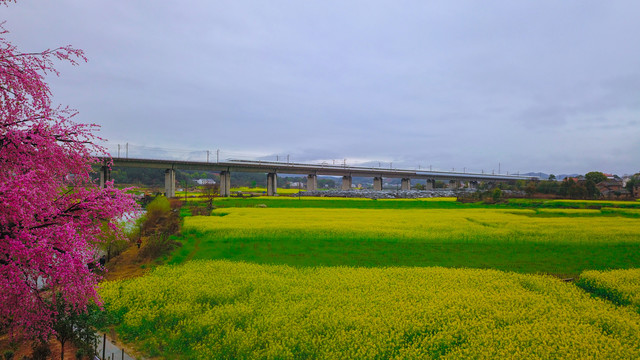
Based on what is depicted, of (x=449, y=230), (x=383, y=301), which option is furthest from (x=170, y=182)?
(x=383, y=301)

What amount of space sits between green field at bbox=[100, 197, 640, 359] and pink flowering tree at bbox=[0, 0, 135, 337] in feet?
17.7

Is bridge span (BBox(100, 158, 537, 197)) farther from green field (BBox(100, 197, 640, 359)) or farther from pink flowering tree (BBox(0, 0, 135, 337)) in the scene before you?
pink flowering tree (BBox(0, 0, 135, 337))

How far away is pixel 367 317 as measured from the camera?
10695 mm

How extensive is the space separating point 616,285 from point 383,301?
10283 mm

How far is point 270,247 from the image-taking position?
22.3 metres

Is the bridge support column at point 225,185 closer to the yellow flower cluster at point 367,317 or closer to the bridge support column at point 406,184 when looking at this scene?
the bridge support column at point 406,184

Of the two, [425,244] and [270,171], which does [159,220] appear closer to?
[425,244]

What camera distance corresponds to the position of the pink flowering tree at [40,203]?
439cm

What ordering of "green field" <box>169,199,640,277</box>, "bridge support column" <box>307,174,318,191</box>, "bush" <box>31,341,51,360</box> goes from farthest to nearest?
"bridge support column" <box>307,174,318,191</box>
"green field" <box>169,199,640,277</box>
"bush" <box>31,341,51,360</box>

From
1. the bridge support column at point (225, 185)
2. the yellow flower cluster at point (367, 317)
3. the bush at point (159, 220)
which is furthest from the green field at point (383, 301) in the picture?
the bridge support column at point (225, 185)

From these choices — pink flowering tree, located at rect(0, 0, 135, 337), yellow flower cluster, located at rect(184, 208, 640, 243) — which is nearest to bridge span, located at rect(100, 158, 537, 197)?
yellow flower cluster, located at rect(184, 208, 640, 243)

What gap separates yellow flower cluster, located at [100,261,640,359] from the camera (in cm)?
907

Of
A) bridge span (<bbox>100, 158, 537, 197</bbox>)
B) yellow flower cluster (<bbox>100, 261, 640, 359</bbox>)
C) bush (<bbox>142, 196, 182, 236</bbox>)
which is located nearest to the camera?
yellow flower cluster (<bbox>100, 261, 640, 359</bbox>)

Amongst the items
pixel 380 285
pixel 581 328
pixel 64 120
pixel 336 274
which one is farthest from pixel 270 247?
pixel 64 120
